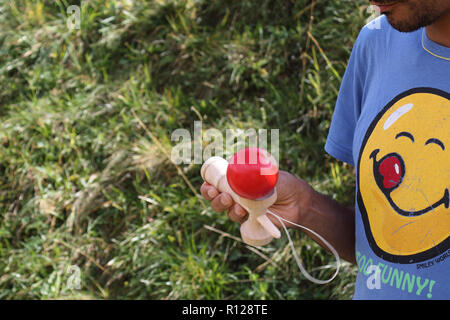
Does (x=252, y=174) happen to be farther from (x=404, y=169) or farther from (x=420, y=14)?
(x=420, y=14)

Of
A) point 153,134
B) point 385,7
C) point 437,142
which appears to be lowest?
point 153,134

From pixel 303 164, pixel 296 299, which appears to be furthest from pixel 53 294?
pixel 303 164

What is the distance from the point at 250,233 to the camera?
1668 mm

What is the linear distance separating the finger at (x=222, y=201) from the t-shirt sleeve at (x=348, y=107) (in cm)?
41

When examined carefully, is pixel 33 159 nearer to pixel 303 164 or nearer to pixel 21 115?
pixel 21 115

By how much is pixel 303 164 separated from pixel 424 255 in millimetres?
1759

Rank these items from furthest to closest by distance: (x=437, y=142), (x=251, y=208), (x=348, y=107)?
(x=348, y=107) → (x=251, y=208) → (x=437, y=142)

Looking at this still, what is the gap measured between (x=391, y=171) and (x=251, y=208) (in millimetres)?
443

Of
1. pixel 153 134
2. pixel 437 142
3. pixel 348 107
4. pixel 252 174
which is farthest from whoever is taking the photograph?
pixel 153 134

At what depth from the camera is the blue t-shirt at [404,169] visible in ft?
4.28

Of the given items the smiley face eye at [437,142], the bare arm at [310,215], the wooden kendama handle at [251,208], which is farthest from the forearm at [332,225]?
the smiley face eye at [437,142]

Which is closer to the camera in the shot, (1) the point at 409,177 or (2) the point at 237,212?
(1) the point at 409,177

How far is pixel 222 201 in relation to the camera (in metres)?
1.66

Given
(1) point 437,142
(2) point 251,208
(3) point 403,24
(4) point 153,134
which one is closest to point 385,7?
(3) point 403,24
